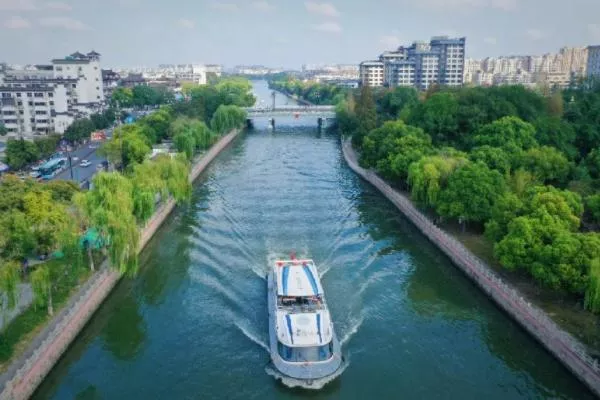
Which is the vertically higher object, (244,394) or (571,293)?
(571,293)

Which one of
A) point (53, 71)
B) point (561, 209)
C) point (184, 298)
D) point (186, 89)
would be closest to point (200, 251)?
point (184, 298)

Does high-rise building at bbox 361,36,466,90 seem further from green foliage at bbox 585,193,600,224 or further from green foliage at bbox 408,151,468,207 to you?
green foliage at bbox 585,193,600,224

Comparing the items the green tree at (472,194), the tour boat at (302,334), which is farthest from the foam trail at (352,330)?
the green tree at (472,194)

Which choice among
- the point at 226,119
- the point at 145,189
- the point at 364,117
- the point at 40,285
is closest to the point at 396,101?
the point at 364,117

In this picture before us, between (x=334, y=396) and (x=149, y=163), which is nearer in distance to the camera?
(x=334, y=396)

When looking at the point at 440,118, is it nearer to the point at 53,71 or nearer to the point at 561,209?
the point at 561,209

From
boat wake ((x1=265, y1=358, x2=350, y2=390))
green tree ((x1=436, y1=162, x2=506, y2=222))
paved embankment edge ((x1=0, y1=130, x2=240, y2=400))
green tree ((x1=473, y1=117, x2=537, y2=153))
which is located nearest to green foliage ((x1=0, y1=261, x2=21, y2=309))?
paved embankment edge ((x1=0, y1=130, x2=240, y2=400))

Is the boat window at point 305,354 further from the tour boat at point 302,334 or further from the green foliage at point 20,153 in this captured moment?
the green foliage at point 20,153
